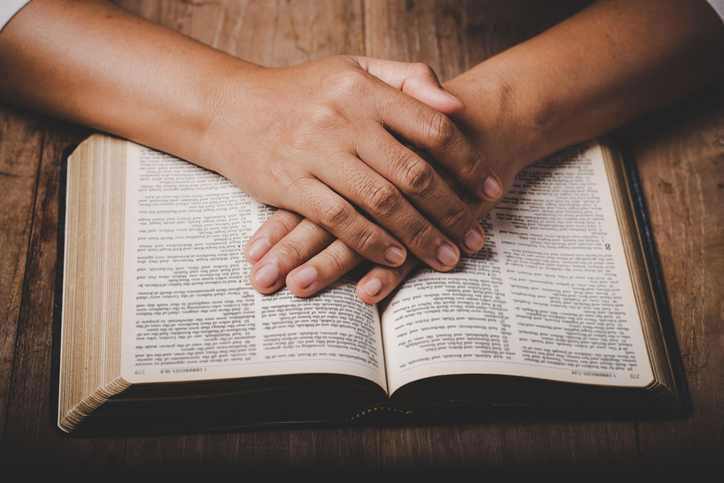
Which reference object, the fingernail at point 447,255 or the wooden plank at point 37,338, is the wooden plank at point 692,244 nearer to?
the fingernail at point 447,255

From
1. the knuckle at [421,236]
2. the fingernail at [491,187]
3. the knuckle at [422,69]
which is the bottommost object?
the knuckle at [421,236]

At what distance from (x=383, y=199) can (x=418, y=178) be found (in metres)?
0.06

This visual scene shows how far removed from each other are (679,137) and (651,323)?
1.38 feet

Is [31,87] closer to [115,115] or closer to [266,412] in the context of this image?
[115,115]

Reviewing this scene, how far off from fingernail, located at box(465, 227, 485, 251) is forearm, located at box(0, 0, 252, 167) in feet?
1.49

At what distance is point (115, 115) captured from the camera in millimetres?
745

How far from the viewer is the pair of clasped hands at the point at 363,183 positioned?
0.66 meters

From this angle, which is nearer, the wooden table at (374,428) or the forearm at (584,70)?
the wooden table at (374,428)

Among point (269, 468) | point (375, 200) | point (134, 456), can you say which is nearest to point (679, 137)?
point (375, 200)

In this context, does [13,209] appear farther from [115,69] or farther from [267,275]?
[267,275]

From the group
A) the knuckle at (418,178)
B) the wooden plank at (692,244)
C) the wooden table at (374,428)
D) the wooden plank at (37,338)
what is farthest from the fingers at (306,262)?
the wooden plank at (692,244)

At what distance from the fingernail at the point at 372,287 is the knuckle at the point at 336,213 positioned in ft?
0.32

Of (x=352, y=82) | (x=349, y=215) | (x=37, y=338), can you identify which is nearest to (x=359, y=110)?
(x=352, y=82)

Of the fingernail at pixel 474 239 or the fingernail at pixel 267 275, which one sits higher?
the fingernail at pixel 474 239
